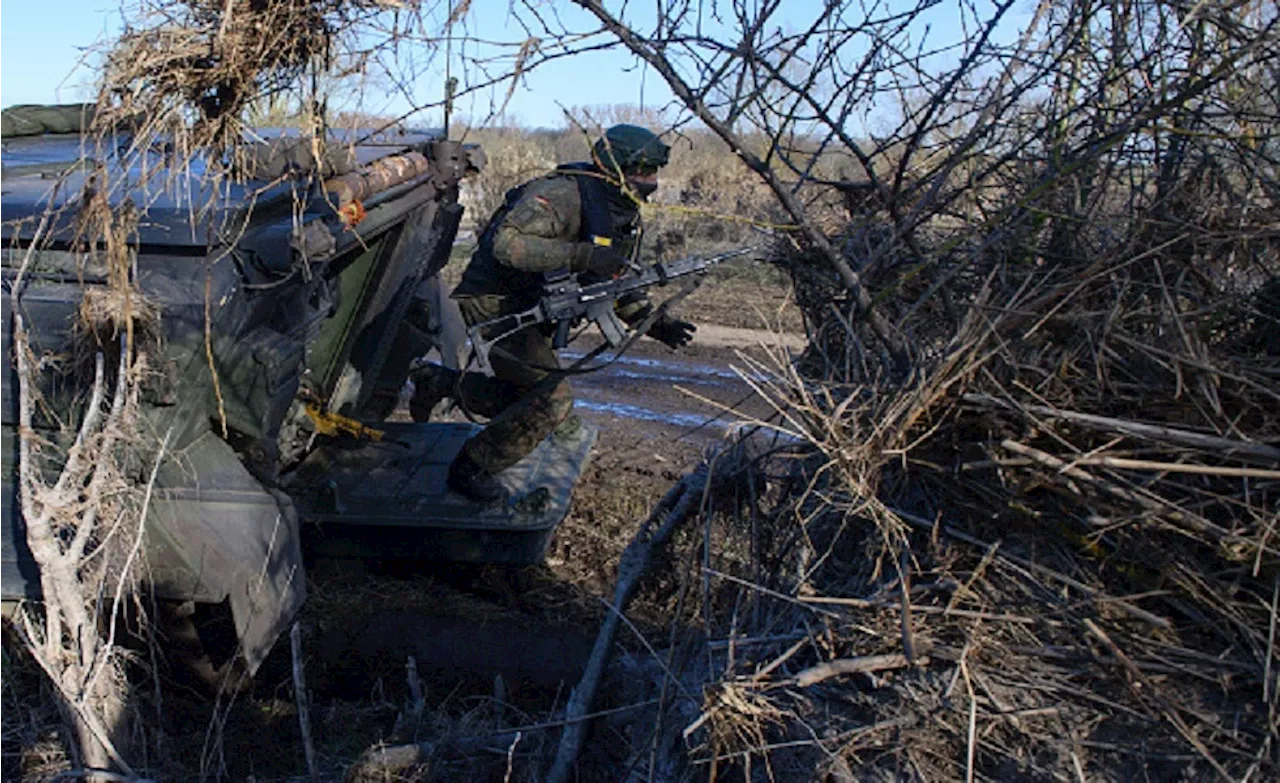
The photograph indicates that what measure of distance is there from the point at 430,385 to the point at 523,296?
3.02 feet

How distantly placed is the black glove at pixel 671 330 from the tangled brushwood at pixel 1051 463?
3.37 meters

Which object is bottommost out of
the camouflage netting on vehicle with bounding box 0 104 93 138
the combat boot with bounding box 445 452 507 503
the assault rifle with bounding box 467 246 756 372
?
the combat boot with bounding box 445 452 507 503

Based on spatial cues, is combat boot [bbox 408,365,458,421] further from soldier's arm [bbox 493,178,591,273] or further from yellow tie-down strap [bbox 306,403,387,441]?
soldier's arm [bbox 493,178,591,273]

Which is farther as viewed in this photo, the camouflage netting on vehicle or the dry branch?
the camouflage netting on vehicle

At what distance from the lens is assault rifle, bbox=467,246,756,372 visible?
5551mm

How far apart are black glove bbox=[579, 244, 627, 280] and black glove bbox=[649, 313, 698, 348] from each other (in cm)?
66

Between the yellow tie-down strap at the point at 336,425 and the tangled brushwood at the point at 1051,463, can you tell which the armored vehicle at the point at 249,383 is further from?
the tangled brushwood at the point at 1051,463

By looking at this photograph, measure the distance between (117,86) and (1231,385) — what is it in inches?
102

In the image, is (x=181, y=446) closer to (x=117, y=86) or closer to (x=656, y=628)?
(x=117, y=86)

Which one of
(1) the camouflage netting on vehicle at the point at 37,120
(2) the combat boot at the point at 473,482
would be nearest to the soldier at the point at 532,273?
(2) the combat boot at the point at 473,482

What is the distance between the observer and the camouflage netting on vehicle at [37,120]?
18.1 ft

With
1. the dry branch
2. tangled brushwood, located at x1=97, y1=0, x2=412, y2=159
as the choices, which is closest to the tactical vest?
the dry branch

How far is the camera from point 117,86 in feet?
9.68

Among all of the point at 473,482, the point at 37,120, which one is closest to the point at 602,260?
the point at 473,482
